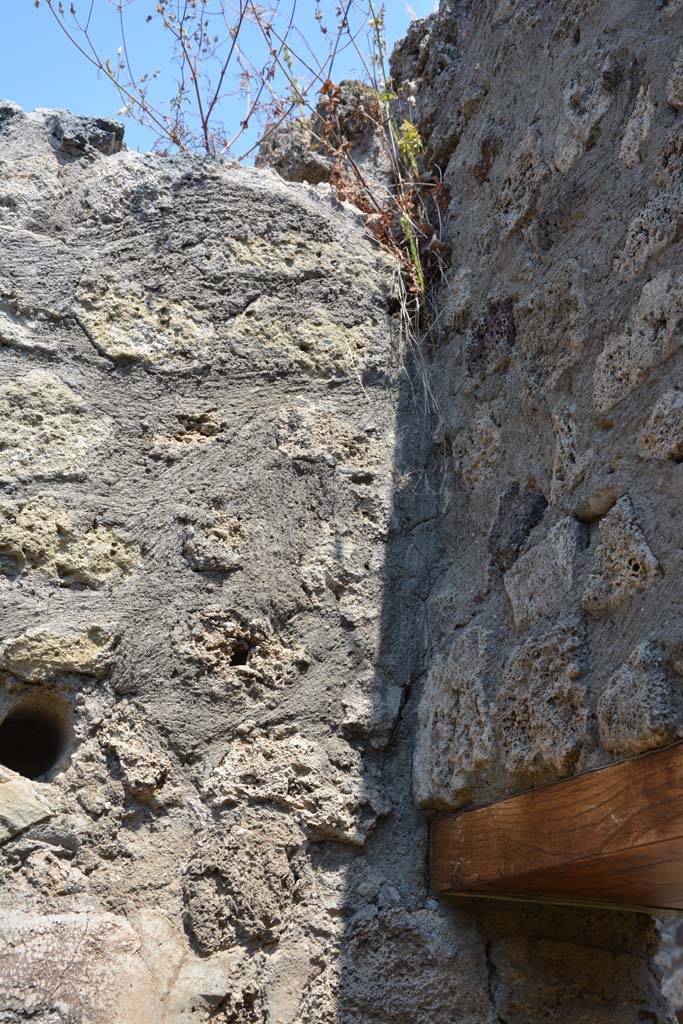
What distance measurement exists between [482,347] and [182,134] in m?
1.22

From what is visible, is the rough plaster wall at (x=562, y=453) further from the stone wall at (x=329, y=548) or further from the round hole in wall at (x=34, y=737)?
the round hole in wall at (x=34, y=737)

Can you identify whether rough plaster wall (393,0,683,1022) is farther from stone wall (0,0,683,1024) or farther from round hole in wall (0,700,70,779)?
round hole in wall (0,700,70,779)

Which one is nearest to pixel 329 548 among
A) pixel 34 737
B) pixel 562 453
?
pixel 562 453

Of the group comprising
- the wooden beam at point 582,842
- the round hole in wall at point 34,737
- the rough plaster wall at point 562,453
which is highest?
the rough plaster wall at point 562,453

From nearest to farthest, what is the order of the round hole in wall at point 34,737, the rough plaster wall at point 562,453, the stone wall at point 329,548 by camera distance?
the rough plaster wall at point 562,453
the stone wall at point 329,548
the round hole in wall at point 34,737

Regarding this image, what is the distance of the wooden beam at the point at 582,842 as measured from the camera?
3.78ft

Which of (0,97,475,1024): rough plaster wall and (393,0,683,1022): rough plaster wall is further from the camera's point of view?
(0,97,475,1024): rough plaster wall

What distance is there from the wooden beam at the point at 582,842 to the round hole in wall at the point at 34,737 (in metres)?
0.74

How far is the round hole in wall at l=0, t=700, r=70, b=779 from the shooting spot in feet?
5.91

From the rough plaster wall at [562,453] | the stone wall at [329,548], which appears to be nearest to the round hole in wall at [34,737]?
the stone wall at [329,548]

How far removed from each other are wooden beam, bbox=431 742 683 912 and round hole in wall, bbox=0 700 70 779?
2.42 feet

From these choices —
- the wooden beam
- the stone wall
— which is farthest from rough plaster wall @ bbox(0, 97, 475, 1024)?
the wooden beam

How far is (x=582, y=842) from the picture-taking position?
1.28 meters

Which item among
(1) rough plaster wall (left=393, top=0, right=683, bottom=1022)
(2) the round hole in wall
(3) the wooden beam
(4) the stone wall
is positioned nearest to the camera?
(3) the wooden beam
